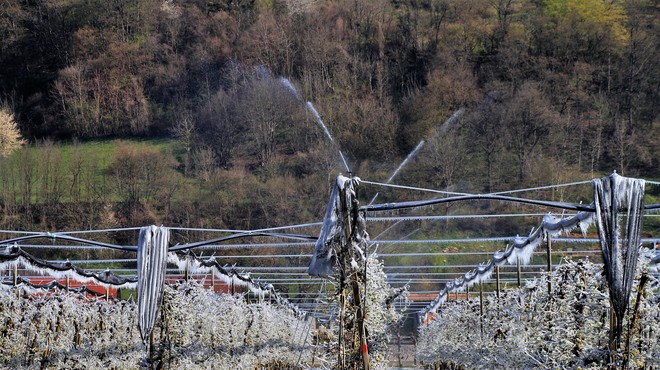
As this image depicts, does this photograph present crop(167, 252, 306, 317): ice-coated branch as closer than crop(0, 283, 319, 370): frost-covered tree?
No

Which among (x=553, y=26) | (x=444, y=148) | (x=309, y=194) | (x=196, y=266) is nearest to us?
(x=196, y=266)

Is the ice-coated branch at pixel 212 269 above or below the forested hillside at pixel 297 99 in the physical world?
below

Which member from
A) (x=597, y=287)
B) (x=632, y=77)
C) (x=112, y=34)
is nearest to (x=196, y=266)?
(x=597, y=287)

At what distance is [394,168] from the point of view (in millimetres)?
52000

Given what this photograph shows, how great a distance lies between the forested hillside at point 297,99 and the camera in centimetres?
4956

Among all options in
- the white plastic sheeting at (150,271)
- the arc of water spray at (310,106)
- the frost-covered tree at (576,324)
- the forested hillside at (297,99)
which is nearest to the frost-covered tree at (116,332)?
the white plastic sheeting at (150,271)

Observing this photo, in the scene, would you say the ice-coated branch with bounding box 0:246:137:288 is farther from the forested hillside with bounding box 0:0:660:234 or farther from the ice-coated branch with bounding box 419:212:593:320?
the forested hillside with bounding box 0:0:660:234

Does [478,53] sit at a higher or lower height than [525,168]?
higher

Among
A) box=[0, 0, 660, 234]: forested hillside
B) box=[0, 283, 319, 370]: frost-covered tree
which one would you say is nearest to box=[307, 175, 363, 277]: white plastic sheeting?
box=[0, 283, 319, 370]: frost-covered tree

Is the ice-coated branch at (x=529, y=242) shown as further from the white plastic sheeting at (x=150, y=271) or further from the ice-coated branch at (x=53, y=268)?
the ice-coated branch at (x=53, y=268)

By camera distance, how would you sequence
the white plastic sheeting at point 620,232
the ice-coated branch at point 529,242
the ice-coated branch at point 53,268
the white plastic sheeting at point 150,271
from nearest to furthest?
the white plastic sheeting at point 620,232 < the white plastic sheeting at point 150,271 < the ice-coated branch at point 529,242 < the ice-coated branch at point 53,268

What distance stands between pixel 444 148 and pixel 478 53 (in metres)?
21.5

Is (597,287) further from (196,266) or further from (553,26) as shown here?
(553,26)

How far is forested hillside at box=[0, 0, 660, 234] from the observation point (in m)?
49.6
